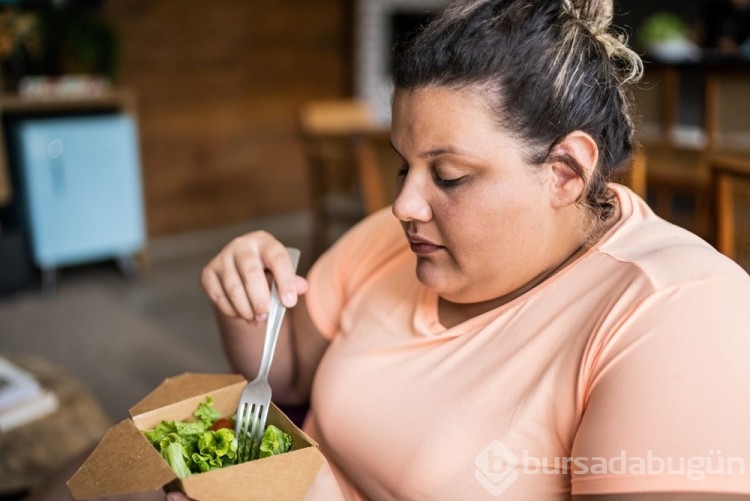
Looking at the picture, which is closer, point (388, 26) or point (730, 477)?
point (730, 477)

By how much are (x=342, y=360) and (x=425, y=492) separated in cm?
25

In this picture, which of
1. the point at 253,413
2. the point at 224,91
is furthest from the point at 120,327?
the point at 253,413

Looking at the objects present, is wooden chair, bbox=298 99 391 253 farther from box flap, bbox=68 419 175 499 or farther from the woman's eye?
box flap, bbox=68 419 175 499

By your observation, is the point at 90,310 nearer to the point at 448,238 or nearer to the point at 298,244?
the point at 298,244

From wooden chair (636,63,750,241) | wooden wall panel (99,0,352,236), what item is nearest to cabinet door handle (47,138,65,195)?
wooden wall panel (99,0,352,236)

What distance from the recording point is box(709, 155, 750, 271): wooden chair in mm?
1758

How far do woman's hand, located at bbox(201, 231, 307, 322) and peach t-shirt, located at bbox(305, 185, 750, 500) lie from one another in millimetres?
139

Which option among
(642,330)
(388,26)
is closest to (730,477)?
(642,330)

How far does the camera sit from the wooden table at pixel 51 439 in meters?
1.45

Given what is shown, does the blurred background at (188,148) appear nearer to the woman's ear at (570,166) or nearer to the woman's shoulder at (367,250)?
the woman's shoulder at (367,250)

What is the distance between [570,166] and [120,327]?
292 cm

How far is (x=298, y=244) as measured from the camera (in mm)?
4859

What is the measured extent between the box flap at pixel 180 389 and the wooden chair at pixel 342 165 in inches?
74.4

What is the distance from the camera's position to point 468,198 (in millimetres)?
900
